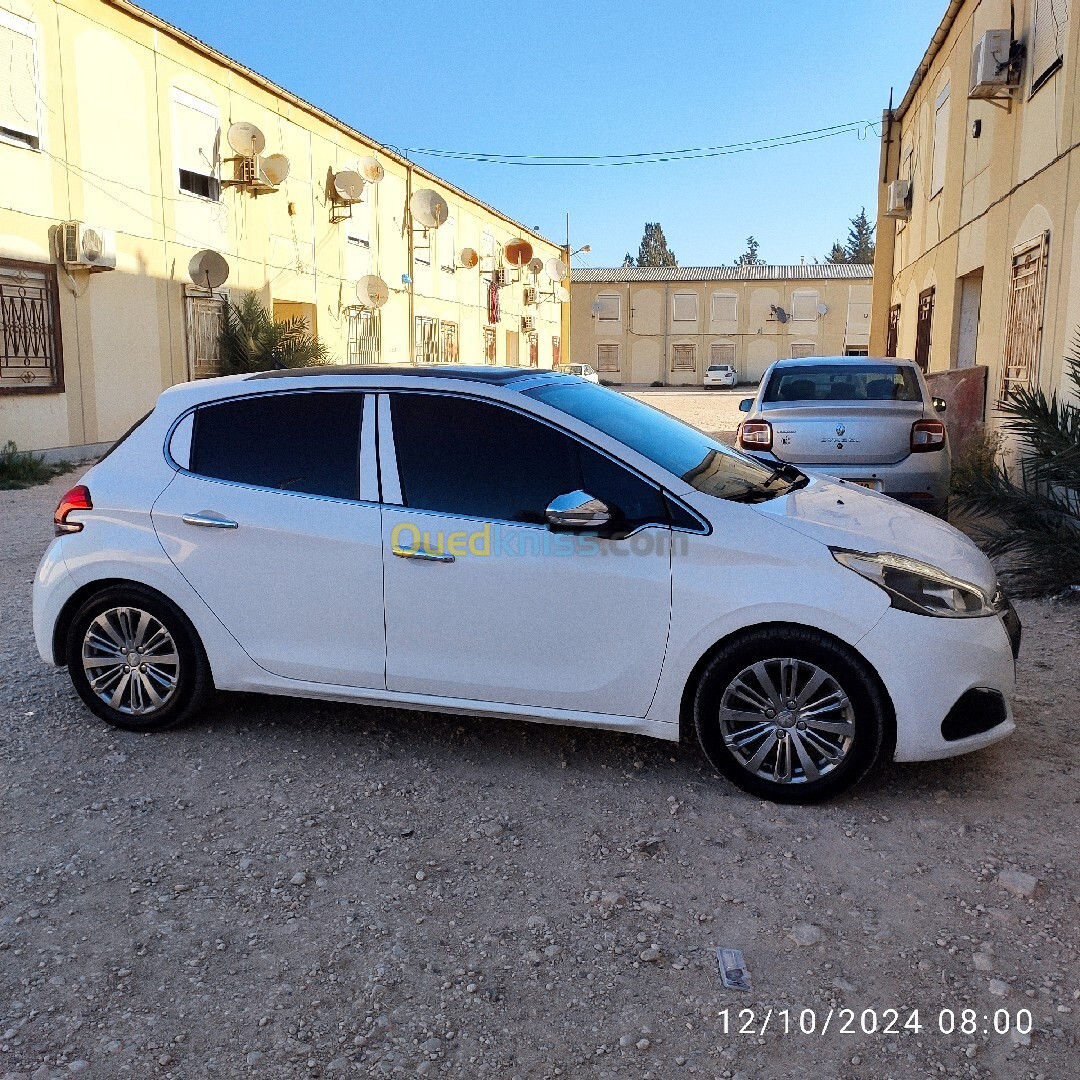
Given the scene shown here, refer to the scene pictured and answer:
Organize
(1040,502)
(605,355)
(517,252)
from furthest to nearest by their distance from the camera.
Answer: (605,355)
(517,252)
(1040,502)

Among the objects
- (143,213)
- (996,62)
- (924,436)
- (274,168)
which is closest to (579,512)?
(924,436)

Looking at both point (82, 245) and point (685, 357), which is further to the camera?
point (685, 357)

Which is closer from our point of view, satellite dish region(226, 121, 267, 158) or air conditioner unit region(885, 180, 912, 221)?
satellite dish region(226, 121, 267, 158)

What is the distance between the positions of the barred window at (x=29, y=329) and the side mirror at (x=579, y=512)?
12111 millimetres

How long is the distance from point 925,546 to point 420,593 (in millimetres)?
1949

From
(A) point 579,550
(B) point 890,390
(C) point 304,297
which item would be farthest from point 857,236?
(A) point 579,550

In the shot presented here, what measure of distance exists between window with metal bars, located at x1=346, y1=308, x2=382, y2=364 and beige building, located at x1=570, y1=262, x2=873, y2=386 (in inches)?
1234

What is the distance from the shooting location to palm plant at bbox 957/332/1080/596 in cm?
648

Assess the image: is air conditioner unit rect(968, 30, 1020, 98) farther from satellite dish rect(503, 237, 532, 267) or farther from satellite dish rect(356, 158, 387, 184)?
satellite dish rect(503, 237, 532, 267)

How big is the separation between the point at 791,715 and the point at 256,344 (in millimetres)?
15621

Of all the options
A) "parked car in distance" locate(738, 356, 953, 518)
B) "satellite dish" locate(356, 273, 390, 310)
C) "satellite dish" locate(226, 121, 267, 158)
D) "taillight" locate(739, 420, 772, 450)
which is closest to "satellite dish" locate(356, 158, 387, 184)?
"satellite dish" locate(356, 273, 390, 310)

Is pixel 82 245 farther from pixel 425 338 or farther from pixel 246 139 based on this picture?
pixel 425 338

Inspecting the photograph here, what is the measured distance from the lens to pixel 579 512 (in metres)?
3.62

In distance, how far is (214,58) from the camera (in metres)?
17.3
